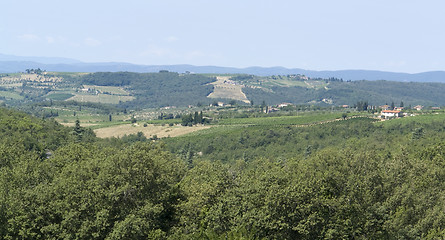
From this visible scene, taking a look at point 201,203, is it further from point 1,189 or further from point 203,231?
point 1,189

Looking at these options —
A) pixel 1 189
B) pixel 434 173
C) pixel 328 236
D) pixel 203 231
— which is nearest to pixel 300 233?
pixel 328 236

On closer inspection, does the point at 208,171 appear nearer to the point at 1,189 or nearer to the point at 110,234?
the point at 110,234

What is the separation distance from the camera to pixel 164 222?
47.4 meters

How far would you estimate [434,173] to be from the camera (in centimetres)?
5559

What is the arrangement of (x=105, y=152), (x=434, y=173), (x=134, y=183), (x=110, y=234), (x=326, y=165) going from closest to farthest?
(x=110, y=234) → (x=134, y=183) → (x=326, y=165) → (x=434, y=173) → (x=105, y=152)

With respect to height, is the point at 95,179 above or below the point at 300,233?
above

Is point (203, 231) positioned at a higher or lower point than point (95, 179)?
lower

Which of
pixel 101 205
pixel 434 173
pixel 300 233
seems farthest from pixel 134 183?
pixel 434 173

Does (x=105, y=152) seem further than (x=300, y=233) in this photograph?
Yes

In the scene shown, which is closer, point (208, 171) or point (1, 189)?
point (1, 189)

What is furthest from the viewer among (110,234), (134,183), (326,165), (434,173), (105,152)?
(105,152)

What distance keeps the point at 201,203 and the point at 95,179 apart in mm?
10101

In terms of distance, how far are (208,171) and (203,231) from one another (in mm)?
15590

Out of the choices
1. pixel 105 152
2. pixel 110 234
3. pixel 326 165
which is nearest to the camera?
→ pixel 110 234
